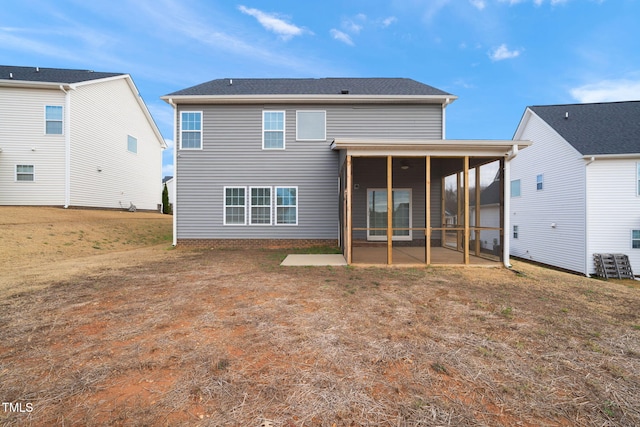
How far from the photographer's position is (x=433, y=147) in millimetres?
6961

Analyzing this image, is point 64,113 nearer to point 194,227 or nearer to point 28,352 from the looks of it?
point 194,227

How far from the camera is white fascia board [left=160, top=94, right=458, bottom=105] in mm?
10000

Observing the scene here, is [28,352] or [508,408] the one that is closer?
[508,408]

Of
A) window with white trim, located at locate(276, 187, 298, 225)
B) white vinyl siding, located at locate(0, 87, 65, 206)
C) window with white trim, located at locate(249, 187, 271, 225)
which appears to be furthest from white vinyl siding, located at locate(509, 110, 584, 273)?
white vinyl siding, located at locate(0, 87, 65, 206)

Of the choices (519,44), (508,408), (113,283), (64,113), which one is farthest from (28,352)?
(519,44)

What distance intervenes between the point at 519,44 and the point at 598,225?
50.7 feet

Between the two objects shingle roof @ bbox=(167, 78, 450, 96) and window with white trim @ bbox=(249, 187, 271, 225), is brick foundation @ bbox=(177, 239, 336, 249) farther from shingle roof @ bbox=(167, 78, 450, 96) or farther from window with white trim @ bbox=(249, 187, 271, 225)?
shingle roof @ bbox=(167, 78, 450, 96)

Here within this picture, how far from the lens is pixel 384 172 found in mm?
10461

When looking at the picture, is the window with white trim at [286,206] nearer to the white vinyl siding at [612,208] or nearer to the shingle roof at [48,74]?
the white vinyl siding at [612,208]

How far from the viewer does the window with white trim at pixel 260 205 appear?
1045 cm

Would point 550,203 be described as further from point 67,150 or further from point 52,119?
point 52,119

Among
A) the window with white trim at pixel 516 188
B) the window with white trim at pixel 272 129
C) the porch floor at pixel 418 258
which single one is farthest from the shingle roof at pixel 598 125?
the window with white trim at pixel 272 129

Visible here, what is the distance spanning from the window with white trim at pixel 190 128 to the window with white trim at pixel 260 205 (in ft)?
9.30

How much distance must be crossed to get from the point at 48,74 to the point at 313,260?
19051mm
